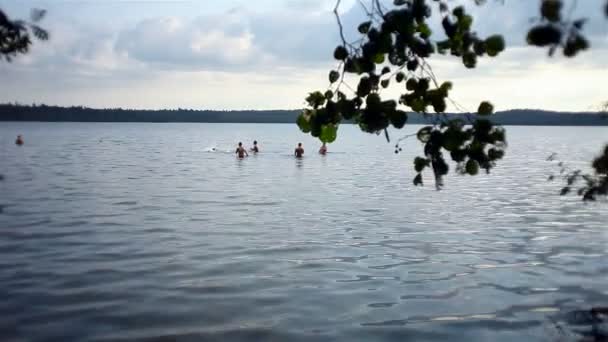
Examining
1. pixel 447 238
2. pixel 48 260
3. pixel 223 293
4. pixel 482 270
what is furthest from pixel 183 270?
pixel 447 238

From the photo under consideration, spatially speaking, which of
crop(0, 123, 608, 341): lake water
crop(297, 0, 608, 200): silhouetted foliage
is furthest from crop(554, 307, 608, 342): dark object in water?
crop(297, 0, 608, 200): silhouetted foliage

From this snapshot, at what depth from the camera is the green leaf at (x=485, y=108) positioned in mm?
4359

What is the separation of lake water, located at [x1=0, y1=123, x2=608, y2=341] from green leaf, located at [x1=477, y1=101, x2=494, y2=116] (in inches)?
167

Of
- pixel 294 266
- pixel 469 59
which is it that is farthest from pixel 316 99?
pixel 294 266

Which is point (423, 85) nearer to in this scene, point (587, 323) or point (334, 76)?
point (334, 76)

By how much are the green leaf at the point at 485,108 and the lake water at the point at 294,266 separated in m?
4.23

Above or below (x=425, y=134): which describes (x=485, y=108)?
above

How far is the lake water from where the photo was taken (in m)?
10.2

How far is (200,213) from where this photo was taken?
2320 cm

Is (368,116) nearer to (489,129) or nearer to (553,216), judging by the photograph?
(489,129)

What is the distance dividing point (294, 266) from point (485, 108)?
1057 centimetres

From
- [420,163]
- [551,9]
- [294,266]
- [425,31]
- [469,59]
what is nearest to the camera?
[551,9]

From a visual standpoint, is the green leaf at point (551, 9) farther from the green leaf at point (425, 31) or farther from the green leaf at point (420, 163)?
the green leaf at point (420, 163)

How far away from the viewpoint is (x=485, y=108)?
14.3 feet
